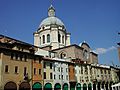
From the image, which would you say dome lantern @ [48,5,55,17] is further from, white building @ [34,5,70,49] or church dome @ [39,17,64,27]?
church dome @ [39,17,64,27]

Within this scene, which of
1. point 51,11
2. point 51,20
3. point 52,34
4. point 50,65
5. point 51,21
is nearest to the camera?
point 50,65

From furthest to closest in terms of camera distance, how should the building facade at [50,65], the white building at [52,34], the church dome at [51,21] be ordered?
the church dome at [51,21] → the white building at [52,34] → the building facade at [50,65]

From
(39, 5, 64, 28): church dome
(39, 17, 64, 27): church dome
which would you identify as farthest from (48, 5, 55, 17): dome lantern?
(39, 17, 64, 27): church dome

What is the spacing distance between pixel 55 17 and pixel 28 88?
4585 centimetres

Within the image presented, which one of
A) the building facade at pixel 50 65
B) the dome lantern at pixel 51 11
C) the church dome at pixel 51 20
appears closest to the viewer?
the building facade at pixel 50 65

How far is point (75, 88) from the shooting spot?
174 feet

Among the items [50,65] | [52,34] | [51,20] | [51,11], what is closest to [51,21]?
[51,20]

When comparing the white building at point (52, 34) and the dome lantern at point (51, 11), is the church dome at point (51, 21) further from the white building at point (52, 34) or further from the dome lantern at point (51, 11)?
the dome lantern at point (51, 11)

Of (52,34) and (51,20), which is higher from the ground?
(51,20)

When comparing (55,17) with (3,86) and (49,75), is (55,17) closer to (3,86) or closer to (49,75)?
(49,75)

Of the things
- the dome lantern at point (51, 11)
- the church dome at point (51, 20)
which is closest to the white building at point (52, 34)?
the church dome at point (51, 20)

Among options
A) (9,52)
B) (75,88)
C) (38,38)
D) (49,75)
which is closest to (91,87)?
(75,88)

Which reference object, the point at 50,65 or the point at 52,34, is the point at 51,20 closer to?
the point at 52,34

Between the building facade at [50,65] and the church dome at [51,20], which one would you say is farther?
the church dome at [51,20]
